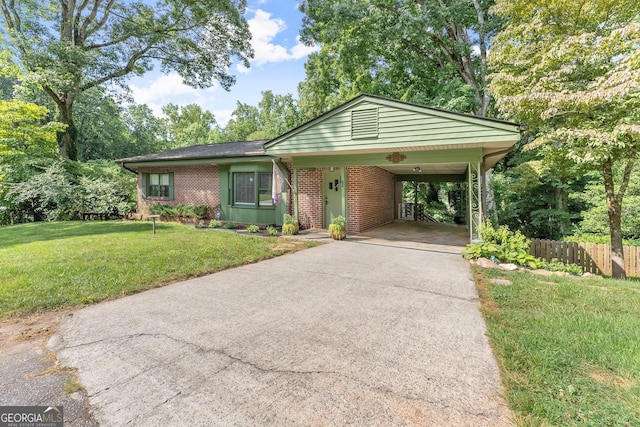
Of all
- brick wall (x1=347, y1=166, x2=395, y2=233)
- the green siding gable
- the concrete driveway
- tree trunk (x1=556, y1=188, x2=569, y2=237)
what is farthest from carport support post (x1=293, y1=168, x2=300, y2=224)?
tree trunk (x1=556, y1=188, x2=569, y2=237)

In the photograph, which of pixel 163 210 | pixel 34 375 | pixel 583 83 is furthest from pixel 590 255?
pixel 163 210

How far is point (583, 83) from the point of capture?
7.07 m

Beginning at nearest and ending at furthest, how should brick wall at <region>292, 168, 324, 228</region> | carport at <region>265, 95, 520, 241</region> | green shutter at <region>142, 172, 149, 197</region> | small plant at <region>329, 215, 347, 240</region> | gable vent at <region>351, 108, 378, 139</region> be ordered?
1. carport at <region>265, 95, 520, 241</region>
2. gable vent at <region>351, 108, 378, 139</region>
3. small plant at <region>329, 215, 347, 240</region>
4. brick wall at <region>292, 168, 324, 228</region>
5. green shutter at <region>142, 172, 149, 197</region>

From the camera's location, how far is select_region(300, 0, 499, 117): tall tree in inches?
549

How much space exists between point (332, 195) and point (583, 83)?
760cm

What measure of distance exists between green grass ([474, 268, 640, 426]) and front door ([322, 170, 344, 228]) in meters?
6.59

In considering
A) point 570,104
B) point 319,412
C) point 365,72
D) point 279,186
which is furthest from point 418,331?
point 365,72

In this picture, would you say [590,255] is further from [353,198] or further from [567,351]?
[353,198]

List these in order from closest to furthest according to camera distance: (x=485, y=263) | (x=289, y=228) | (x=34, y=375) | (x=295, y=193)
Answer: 1. (x=34, y=375)
2. (x=485, y=263)
3. (x=289, y=228)
4. (x=295, y=193)

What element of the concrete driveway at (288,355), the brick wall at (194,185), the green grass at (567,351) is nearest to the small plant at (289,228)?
the brick wall at (194,185)

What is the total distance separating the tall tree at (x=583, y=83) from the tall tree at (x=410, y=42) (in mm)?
5366

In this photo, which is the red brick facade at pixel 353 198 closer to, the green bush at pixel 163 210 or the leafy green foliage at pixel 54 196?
the green bush at pixel 163 210

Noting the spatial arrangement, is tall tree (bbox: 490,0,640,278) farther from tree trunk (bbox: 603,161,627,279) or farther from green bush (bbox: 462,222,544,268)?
green bush (bbox: 462,222,544,268)

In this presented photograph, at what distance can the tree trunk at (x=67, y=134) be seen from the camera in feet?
53.9
